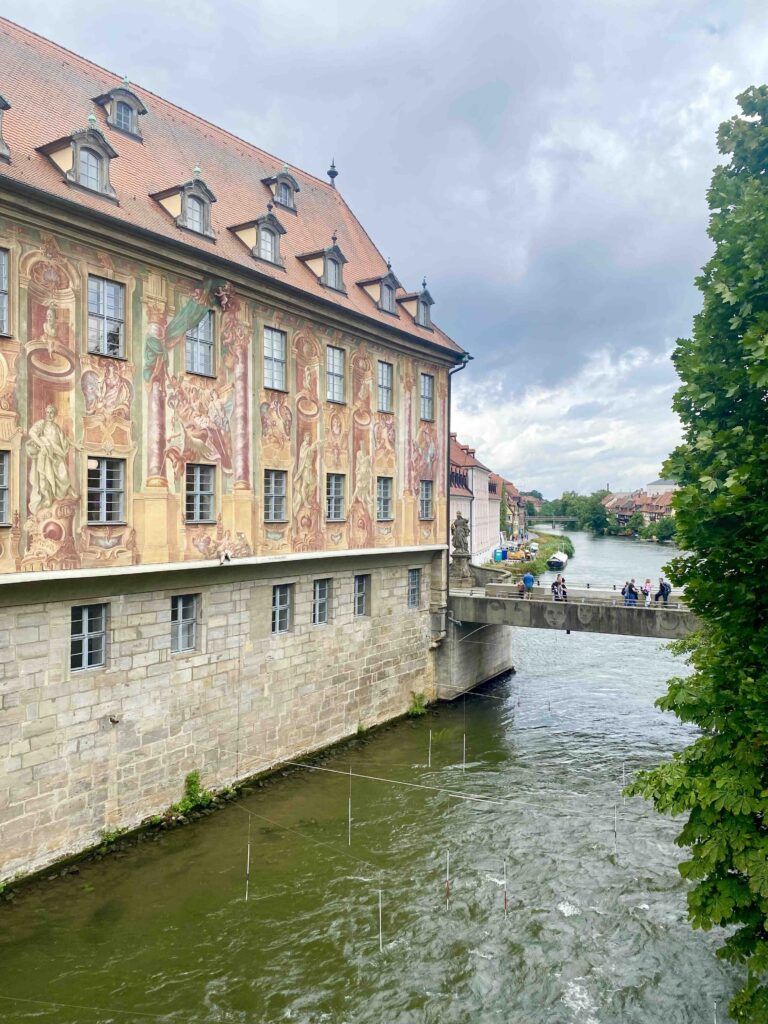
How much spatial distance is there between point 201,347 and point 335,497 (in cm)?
556

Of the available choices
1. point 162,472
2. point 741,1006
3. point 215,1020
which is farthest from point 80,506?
point 741,1006

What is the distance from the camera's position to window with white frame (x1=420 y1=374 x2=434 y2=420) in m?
22.5

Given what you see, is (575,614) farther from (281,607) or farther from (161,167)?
(161,167)

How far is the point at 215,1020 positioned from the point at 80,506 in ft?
26.8

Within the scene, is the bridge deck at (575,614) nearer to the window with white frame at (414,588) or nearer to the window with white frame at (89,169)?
the window with white frame at (414,588)

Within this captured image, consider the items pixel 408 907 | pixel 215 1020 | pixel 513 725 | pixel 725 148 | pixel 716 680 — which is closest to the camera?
pixel 716 680

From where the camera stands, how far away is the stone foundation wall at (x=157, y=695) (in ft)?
39.3

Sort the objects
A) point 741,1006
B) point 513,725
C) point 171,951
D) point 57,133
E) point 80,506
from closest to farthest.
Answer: point 741,1006, point 171,951, point 80,506, point 57,133, point 513,725

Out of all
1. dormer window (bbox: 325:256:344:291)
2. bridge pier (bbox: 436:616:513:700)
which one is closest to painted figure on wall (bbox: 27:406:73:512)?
dormer window (bbox: 325:256:344:291)

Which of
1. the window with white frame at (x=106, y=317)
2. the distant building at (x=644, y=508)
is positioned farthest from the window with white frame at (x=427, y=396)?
the distant building at (x=644, y=508)

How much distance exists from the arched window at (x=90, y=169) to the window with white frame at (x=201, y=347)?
10.1 feet

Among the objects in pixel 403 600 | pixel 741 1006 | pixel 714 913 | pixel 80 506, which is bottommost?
pixel 741 1006

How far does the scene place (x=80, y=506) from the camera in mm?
12742

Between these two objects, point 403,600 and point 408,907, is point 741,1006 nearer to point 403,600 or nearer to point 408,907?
point 408,907
